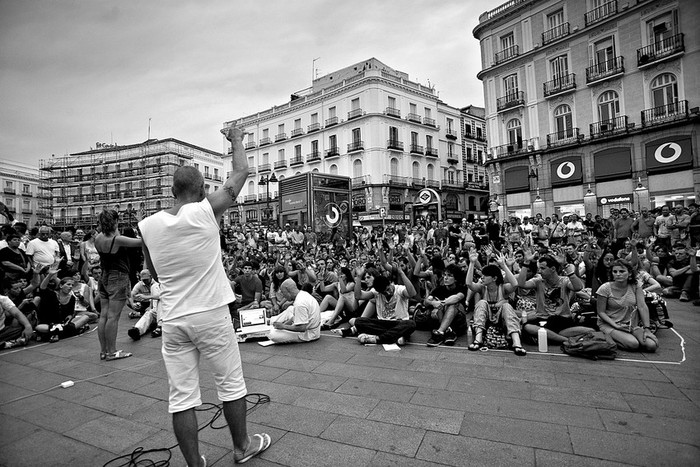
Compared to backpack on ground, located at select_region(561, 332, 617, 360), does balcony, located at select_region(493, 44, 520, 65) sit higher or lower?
higher

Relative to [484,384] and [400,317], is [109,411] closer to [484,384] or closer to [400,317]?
[484,384]

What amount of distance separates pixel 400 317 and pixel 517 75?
94.6ft

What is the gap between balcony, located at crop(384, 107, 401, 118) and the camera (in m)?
39.3

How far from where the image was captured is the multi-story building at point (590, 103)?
21609 millimetres

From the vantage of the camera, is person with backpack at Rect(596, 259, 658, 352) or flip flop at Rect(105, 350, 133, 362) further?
flip flop at Rect(105, 350, 133, 362)

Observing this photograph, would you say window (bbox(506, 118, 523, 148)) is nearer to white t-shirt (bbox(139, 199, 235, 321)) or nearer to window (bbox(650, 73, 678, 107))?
window (bbox(650, 73, 678, 107))

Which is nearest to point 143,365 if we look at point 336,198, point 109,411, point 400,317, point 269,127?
point 109,411

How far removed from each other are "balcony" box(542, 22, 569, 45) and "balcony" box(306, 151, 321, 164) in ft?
79.3

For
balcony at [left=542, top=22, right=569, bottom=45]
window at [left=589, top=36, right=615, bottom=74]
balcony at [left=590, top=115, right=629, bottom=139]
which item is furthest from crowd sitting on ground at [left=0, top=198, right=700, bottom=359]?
balcony at [left=542, top=22, right=569, bottom=45]

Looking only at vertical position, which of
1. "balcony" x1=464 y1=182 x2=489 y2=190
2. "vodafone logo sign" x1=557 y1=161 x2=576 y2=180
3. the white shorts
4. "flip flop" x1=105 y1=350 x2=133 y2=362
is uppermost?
"balcony" x1=464 y1=182 x2=489 y2=190

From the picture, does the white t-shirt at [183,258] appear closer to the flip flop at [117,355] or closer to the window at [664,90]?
the flip flop at [117,355]

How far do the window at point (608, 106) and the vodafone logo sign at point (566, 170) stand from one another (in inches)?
136

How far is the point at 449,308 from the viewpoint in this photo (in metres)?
6.07

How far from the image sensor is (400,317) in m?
6.52
